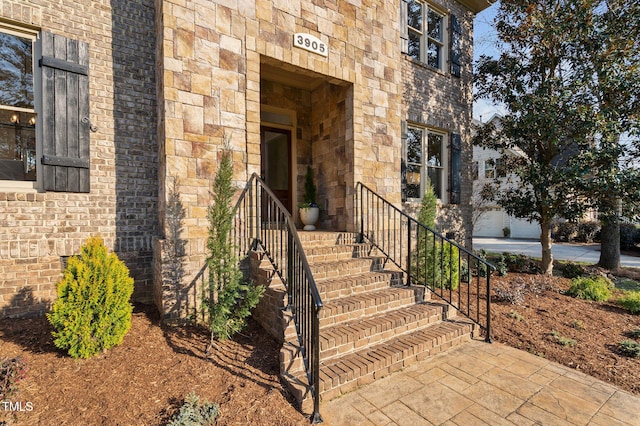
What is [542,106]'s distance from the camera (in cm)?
609

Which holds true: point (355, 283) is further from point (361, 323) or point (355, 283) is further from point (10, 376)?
point (10, 376)

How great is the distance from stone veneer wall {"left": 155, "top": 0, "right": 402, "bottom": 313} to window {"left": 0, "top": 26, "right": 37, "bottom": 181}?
5.02 ft

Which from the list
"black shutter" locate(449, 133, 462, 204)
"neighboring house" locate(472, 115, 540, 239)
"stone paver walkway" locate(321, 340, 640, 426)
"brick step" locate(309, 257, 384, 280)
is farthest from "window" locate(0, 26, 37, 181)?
"neighboring house" locate(472, 115, 540, 239)

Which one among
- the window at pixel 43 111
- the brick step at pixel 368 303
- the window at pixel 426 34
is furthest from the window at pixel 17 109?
the window at pixel 426 34

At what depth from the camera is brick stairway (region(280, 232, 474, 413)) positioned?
2645 mm

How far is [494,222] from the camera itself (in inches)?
725

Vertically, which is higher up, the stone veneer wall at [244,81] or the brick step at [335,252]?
the stone veneer wall at [244,81]

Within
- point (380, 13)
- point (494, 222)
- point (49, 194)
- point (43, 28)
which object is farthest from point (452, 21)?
point (494, 222)

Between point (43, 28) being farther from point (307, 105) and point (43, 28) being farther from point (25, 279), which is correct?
point (307, 105)

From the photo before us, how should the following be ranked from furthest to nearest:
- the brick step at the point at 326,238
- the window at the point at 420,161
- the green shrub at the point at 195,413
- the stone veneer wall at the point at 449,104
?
the window at the point at 420,161 → the stone veneer wall at the point at 449,104 → the brick step at the point at 326,238 → the green shrub at the point at 195,413

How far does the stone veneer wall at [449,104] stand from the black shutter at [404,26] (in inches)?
8.5

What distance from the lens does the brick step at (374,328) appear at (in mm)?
2881

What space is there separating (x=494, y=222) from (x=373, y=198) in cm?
1662

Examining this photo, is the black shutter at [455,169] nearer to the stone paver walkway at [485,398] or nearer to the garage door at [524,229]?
the stone paver walkway at [485,398]
